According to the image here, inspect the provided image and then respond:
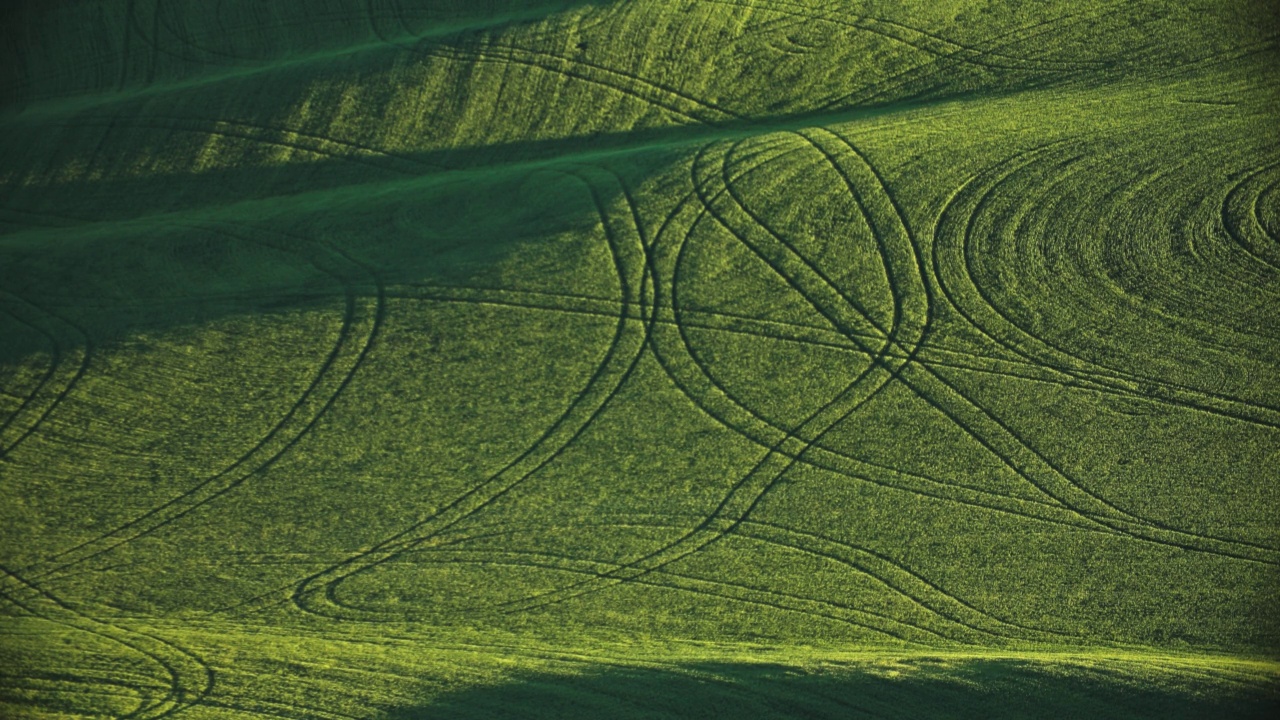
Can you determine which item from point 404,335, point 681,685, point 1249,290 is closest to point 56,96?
point 404,335

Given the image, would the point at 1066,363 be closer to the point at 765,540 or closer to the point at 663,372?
the point at 765,540

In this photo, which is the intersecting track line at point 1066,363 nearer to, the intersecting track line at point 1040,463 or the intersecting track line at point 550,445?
the intersecting track line at point 1040,463

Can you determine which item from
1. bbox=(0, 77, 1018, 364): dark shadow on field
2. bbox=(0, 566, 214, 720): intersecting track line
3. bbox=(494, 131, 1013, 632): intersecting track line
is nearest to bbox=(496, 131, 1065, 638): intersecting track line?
Answer: bbox=(494, 131, 1013, 632): intersecting track line

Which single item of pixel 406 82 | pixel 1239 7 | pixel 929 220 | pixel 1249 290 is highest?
pixel 1239 7

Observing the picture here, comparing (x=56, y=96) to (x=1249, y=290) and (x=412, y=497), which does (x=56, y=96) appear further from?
(x=1249, y=290)

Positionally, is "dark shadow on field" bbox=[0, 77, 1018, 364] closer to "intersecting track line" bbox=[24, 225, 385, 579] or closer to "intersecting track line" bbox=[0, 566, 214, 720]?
"intersecting track line" bbox=[24, 225, 385, 579]

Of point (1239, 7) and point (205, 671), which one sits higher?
point (1239, 7)

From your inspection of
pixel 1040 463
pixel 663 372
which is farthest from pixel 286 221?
pixel 1040 463
